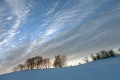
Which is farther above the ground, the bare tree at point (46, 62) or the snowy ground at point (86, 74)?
the bare tree at point (46, 62)

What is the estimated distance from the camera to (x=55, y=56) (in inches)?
4483

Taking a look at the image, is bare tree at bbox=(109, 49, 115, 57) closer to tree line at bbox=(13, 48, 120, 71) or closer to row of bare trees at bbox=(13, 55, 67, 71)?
tree line at bbox=(13, 48, 120, 71)

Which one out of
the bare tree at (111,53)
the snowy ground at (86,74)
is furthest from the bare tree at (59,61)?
the snowy ground at (86,74)

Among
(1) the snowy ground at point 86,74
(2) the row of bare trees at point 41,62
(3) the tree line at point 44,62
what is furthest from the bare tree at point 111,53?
(1) the snowy ground at point 86,74

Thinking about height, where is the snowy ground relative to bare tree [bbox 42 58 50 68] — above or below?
below

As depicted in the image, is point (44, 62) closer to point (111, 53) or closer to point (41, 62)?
point (41, 62)

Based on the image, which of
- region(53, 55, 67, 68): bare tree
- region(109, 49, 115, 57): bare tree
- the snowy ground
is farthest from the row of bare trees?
the snowy ground

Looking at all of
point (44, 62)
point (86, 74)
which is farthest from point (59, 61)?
point (86, 74)

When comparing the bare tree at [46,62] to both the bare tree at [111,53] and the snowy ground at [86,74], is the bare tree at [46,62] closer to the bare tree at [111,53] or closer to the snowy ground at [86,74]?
the bare tree at [111,53]

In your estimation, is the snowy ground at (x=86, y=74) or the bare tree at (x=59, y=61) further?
the bare tree at (x=59, y=61)

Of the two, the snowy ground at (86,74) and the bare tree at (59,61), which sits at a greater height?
the bare tree at (59,61)

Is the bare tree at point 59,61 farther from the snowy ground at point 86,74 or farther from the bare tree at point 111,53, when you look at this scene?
the snowy ground at point 86,74

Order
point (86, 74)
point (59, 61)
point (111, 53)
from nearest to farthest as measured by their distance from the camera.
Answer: point (86, 74) < point (59, 61) < point (111, 53)

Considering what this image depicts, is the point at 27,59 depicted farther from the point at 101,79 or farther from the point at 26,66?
the point at 101,79
